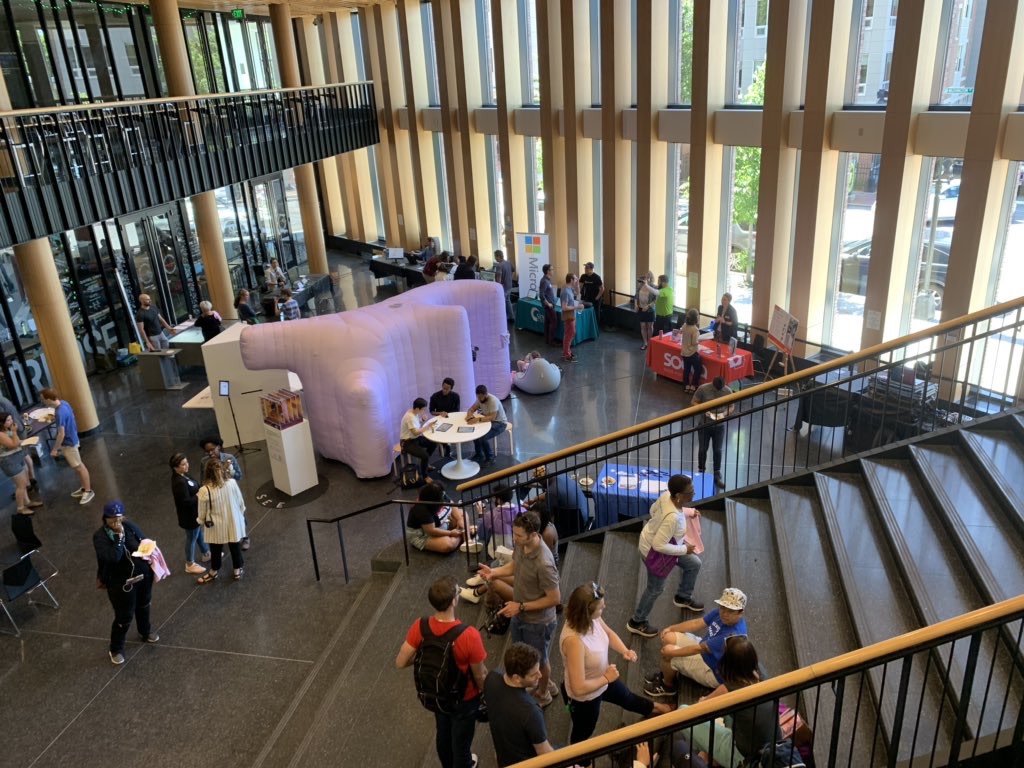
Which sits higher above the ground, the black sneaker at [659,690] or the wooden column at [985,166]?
the wooden column at [985,166]

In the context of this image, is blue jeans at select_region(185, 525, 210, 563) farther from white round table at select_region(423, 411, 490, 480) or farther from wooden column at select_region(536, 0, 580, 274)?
wooden column at select_region(536, 0, 580, 274)

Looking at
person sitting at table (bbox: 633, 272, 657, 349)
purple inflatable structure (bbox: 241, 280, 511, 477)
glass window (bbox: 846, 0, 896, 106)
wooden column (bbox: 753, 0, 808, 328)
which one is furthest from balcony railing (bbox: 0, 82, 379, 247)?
glass window (bbox: 846, 0, 896, 106)

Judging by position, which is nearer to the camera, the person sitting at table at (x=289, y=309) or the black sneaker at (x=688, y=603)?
the black sneaker at (x=688, y=603)

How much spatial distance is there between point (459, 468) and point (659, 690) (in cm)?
553

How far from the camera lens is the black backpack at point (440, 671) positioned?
180 inches

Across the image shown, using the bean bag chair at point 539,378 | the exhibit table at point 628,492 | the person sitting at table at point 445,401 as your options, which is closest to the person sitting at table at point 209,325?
the person sitting at table at point 445,401

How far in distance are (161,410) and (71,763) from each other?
25.2ft

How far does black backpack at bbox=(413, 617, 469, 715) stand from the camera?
4574 millimetres

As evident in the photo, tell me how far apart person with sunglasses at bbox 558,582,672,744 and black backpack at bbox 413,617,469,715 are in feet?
2.03

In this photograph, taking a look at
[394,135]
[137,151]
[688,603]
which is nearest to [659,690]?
[688,603]

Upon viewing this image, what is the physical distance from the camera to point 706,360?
12.4 m

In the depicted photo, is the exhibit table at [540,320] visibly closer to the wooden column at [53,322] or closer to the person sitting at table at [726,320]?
the person sitting at table at [726,320]

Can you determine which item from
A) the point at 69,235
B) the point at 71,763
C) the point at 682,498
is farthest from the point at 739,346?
the point at 69,235

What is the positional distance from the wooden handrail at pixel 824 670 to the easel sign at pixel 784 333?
843cm
